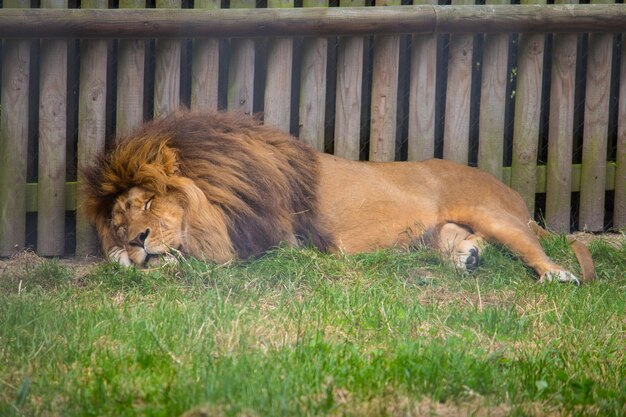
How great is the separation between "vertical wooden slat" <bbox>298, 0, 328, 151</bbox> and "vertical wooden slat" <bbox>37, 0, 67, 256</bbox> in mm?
1363

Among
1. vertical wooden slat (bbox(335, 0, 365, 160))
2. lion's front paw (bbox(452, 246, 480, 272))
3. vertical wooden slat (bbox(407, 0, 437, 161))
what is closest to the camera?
lion's front paw (bbox(452, 246, 480, 272))

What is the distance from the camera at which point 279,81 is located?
6223 mm

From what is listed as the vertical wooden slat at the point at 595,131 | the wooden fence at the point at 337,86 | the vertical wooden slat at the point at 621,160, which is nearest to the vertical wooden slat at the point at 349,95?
the wooden fence at the point at 337,86

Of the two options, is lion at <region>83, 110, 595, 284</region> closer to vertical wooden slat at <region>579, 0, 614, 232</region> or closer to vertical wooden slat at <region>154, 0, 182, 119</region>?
vertical wooden slat at <region>154, 0, 182, 119</region>

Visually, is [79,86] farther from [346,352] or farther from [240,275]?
[346,352]

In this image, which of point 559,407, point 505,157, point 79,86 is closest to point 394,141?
point 505,157

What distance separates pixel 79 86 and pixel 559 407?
356 cm

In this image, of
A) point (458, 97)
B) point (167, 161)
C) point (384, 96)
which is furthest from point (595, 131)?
point (167, 161)

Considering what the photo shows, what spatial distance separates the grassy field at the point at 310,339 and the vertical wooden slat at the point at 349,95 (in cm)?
100

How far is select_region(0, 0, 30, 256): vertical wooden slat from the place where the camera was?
19.1 feet

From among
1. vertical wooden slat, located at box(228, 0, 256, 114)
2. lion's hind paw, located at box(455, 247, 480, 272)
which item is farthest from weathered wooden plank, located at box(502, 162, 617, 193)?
vertical wooden slat, located at box(228, 0, 256, 114)

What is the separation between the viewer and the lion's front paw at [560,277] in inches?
210

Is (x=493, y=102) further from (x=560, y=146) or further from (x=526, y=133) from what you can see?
(x=560, y=146)

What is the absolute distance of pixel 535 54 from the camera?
6.56 metres
